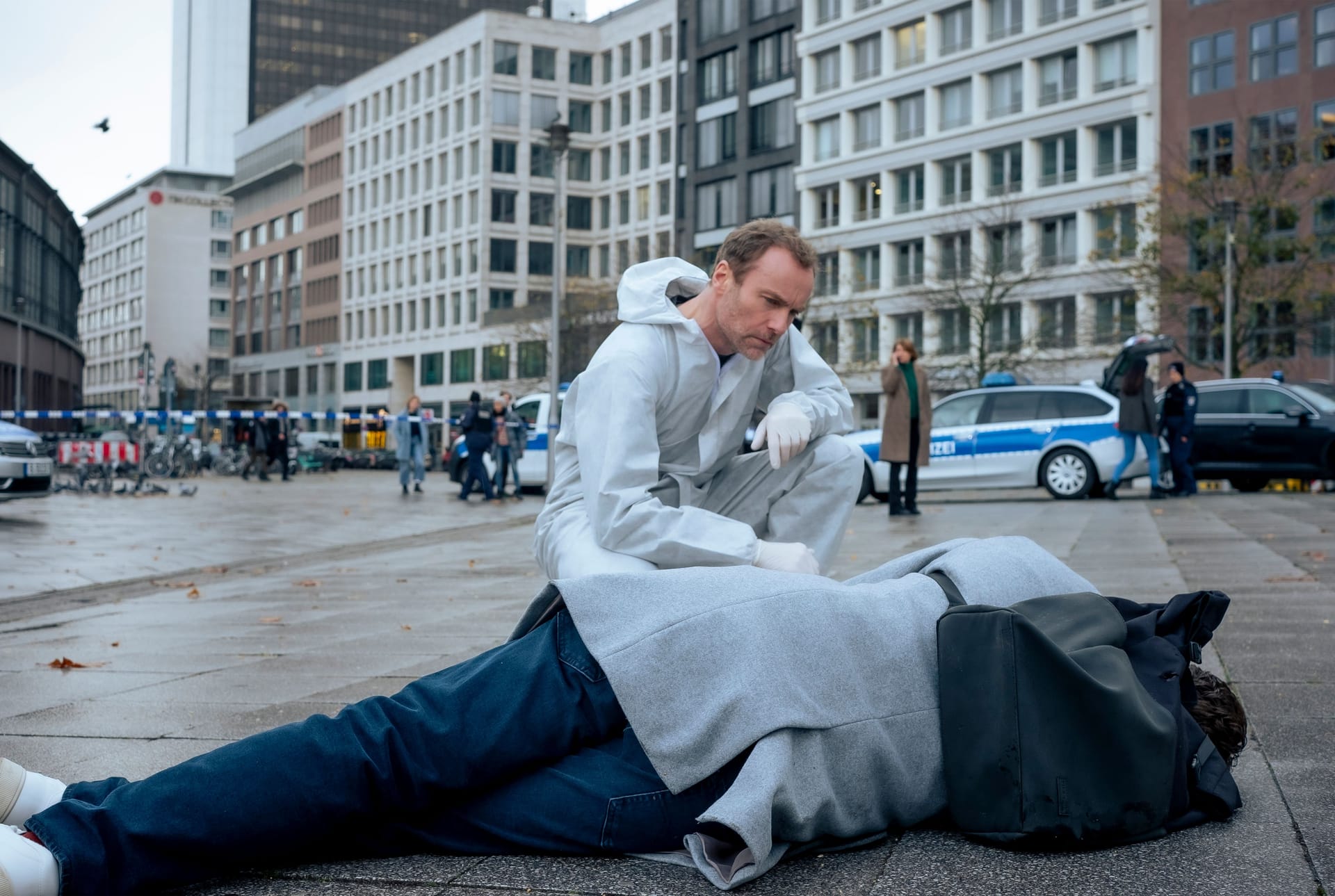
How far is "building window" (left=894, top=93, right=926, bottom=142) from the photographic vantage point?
6031 centimetres

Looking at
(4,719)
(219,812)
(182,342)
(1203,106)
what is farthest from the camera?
(182,342)

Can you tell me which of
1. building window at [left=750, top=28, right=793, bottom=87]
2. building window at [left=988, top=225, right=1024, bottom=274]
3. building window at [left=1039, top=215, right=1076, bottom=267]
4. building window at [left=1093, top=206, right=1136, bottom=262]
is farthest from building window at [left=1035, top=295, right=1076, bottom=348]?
building window at [left=750, top=28, right=793, bottom=87]

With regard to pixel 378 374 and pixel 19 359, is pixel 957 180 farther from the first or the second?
pixel 378 374

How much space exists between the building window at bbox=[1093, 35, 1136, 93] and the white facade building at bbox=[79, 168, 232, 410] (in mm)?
93401

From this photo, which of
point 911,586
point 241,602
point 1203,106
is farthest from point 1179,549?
point 1203,106

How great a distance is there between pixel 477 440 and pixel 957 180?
40.8 meters

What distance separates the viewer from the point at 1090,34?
176ft

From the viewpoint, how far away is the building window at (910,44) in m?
60.3

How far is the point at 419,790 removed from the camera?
278cm

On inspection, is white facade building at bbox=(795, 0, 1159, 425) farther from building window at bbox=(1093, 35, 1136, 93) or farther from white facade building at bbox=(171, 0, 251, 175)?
white facade building at bbox=(171, 0, 251, 175)

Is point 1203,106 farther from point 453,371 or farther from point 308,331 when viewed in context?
point 308,331

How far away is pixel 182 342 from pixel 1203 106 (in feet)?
352

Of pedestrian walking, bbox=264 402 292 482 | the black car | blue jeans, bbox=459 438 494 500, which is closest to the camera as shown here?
the black car

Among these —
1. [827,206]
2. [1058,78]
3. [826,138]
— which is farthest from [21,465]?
[826,138]
